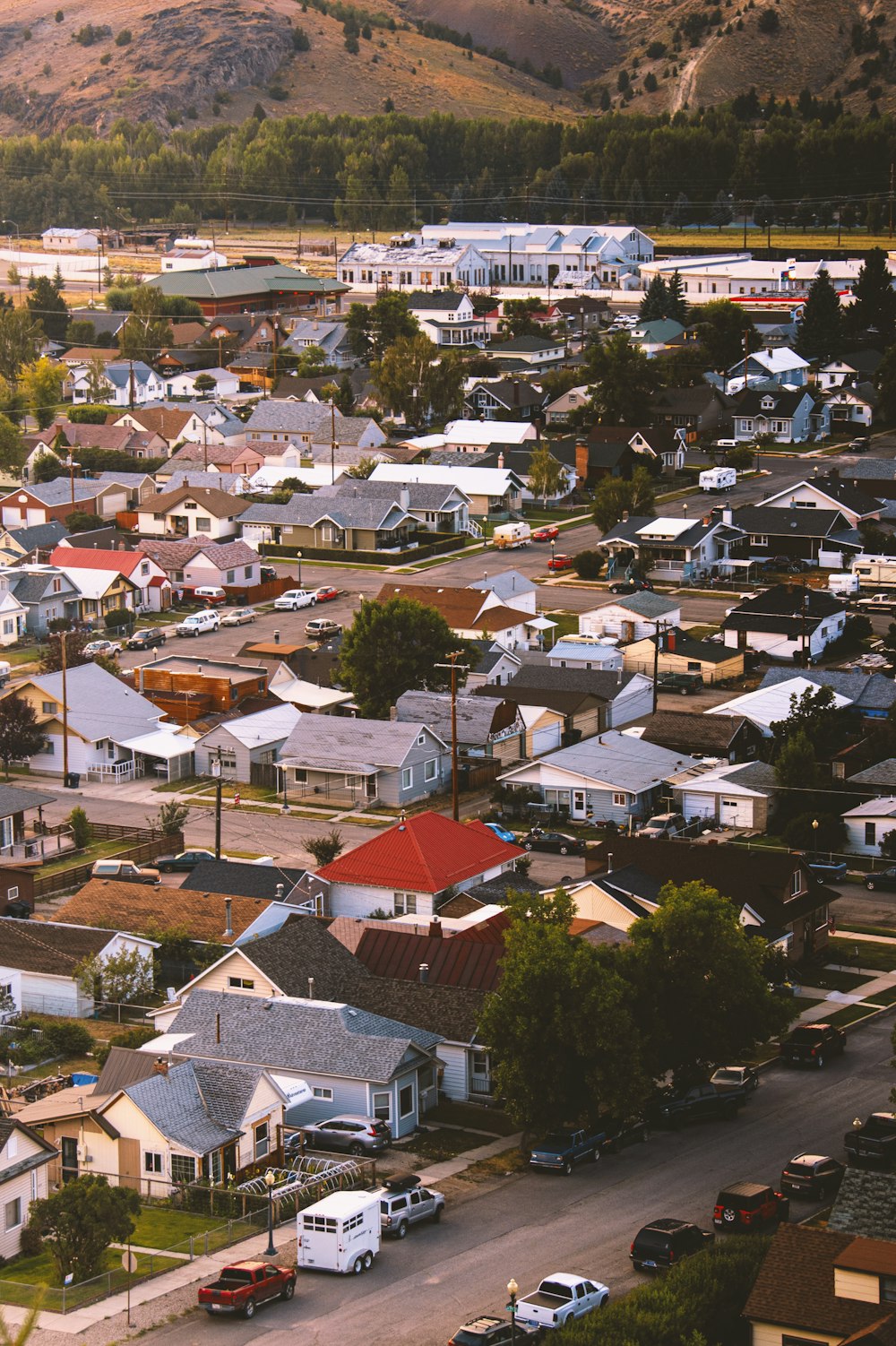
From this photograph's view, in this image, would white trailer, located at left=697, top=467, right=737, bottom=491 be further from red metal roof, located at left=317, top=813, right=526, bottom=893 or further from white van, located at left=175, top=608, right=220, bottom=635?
red metal roof, located at left=317, top=813, right=526, bottom=893

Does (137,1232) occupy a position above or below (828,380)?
below

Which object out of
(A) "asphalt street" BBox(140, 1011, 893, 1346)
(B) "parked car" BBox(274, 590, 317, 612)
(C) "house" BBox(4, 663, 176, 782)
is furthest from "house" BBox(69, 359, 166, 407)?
(A) "asphalt street" BBox(140, 1011, 893, 1346)

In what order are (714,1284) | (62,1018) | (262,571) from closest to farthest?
(714,1284) → (62,1018) → (262,571)

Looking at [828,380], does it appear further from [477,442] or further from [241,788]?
[241,788]

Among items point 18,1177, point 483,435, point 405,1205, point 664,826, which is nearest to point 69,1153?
point 18,1177

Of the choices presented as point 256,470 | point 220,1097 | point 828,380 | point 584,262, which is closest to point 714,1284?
point 220,1097

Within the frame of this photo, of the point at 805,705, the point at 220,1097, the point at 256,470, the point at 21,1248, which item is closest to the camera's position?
the point at 21,1248

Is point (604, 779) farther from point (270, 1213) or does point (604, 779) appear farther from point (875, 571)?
point (875, 571)
